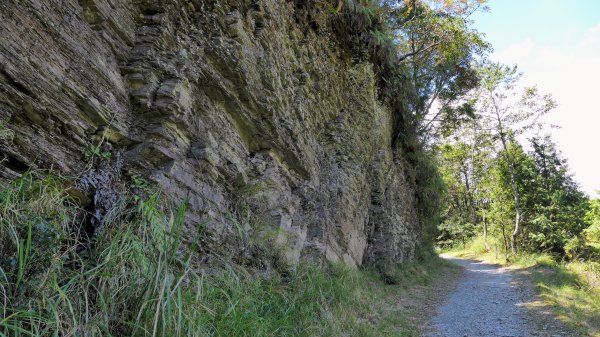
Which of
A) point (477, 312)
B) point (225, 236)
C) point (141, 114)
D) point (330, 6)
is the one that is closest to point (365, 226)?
point (477, 312)

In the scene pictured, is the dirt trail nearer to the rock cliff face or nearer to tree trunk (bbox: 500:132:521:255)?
the rock cliff face

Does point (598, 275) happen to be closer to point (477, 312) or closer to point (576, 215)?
point (477, 312)

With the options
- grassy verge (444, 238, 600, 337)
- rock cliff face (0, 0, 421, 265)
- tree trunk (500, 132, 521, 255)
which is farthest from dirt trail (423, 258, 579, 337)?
tree trunk (500, 132, 521, 255)

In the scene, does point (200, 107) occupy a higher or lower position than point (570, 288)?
higher

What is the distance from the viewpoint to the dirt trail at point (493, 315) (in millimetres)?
5961

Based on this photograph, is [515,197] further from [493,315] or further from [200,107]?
[200,107]

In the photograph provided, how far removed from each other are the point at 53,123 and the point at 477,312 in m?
8.02

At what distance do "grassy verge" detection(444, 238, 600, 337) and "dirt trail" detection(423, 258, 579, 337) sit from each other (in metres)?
0.30

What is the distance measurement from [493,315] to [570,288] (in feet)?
13.9

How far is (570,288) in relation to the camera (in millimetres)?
9719

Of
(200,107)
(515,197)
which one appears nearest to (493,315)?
(200,107)

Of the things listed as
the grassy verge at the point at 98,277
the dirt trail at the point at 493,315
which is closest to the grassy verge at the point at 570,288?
the dirt trail at the point at 493,315

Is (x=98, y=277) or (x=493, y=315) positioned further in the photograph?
(x=493, y=315)

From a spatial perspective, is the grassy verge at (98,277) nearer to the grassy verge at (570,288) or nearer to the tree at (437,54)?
the grassy verge at (570,288)
